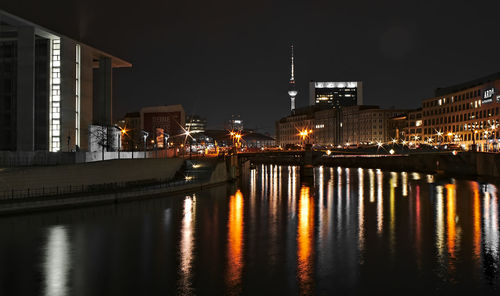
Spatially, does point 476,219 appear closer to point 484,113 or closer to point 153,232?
point 153,232

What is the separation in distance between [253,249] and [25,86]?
47510 mm

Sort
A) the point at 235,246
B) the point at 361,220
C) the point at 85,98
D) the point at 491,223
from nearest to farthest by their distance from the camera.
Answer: the point at 235,246 < the point at 491,223 < the point at 361,220 < the point at 85,98

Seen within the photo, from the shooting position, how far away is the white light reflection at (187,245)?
24219mm

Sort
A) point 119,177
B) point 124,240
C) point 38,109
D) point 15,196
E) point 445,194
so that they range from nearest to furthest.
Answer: point 124,240 → point 15,196 → point 119,177 → point 445,194 → point 38,109

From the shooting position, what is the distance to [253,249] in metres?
31.7

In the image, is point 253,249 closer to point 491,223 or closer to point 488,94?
point 491,223

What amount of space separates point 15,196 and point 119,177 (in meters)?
13.1

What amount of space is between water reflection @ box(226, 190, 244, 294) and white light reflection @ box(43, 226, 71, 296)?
7724 mm

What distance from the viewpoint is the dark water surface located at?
24141 mm

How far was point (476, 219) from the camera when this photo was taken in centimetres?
4300

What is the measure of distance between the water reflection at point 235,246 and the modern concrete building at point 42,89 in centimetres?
2847

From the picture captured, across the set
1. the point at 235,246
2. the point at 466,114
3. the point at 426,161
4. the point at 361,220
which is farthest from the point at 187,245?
the point at 466,114

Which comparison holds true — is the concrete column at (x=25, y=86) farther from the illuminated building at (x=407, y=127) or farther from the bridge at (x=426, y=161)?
the illuminated building at (x=407, y=127)

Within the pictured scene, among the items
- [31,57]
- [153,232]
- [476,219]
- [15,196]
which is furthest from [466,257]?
[31,57]
